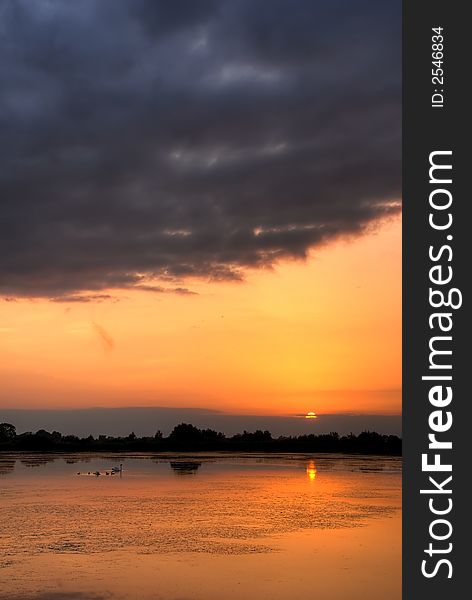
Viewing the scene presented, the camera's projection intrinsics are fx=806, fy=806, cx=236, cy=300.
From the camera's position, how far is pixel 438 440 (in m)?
15.5

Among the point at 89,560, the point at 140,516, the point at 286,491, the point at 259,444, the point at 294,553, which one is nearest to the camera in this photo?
the point at 89,560

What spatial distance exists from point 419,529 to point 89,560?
11.5m

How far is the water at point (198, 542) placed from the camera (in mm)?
20250

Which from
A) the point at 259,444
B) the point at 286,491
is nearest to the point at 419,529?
the point at 286,491

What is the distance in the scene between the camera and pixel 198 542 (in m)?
26.4

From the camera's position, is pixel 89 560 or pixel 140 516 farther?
pixel 140 516

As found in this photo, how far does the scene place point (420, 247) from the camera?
49.5 ft

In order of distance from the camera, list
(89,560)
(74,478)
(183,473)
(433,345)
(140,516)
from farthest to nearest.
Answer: (183,473) → (74,478) → (140,516) → (89,560) → (433,345)

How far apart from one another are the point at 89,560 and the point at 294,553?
246 inches

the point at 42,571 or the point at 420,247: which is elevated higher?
the point at 420,247

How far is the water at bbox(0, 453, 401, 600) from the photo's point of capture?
2025 cm

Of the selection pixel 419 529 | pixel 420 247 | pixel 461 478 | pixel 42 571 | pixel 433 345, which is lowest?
pixel 42 571

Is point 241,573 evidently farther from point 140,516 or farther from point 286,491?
point 286,491

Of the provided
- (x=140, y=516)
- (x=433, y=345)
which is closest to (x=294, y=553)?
(x=140, y=516)
